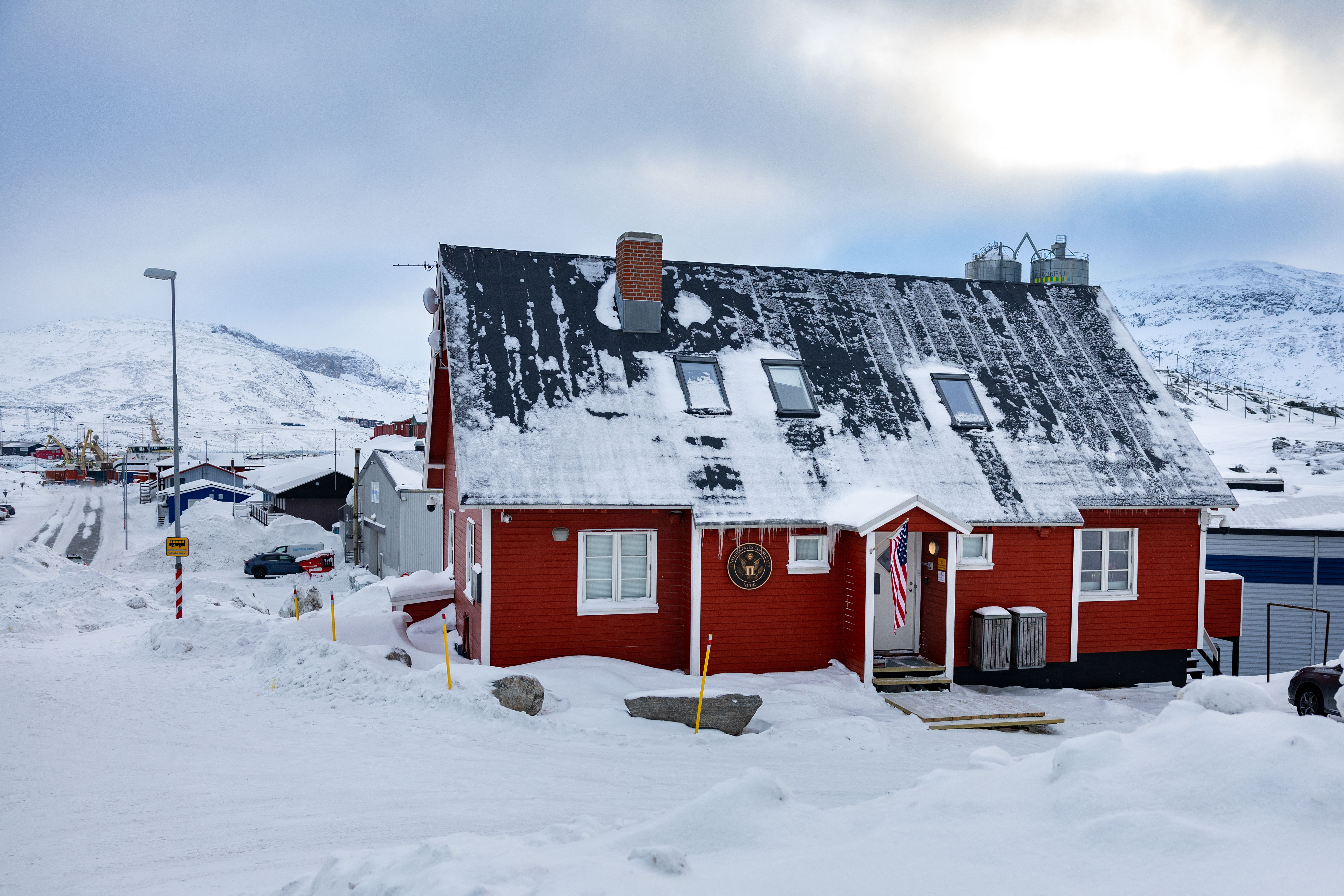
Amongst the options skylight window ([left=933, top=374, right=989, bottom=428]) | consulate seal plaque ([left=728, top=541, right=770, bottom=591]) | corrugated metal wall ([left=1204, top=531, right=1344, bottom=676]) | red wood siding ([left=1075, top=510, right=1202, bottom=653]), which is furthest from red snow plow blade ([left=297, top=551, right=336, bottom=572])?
corrugated metal wall ([left=1204, top=531, right=1344, bottom=676])

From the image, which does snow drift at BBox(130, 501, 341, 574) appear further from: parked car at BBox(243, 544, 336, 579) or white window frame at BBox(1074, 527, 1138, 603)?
white window frame at BBox(1074, 527, 1138, 603)

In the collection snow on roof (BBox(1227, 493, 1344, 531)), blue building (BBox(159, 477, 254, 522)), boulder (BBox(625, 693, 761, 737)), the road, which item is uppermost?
snow on roof (BBox(1227, 493, 1344, 531))

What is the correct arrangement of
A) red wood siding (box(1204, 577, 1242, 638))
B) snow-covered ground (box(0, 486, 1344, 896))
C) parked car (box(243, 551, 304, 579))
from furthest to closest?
parked car (box(243, 551, 304, 579)) < red wood siding (box(1204, 577, 1242, 638)) < snow-covered ground (box(0, 486, 1344, 896))

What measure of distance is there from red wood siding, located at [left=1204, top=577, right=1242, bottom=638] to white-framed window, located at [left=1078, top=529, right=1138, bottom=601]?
2.09m

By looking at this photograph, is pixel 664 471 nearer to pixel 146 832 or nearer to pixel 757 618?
pixel 757 618

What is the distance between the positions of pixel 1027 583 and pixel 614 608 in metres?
7.72

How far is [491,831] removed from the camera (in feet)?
25.4

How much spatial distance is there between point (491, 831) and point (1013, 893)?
188 inches

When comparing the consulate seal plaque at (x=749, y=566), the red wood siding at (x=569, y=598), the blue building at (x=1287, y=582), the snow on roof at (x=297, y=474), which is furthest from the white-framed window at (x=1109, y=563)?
the snow on roof at (x=297, y=474)

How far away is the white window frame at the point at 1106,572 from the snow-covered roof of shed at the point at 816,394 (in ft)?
2.49

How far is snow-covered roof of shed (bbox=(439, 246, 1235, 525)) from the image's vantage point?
566 inches

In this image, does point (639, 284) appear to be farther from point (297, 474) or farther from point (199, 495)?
point (199, 495)

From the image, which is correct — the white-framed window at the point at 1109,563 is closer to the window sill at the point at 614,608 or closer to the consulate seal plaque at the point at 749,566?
the consulate seal plaque at the point at 749,566

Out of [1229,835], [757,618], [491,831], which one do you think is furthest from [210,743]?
[1229,835]
